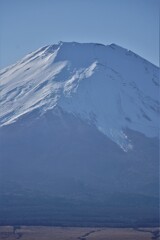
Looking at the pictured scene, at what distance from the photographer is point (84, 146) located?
259ft

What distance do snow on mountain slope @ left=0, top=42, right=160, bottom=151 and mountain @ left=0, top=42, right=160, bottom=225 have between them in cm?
15

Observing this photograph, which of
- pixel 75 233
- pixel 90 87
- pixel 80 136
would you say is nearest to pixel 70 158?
pixel 80 136

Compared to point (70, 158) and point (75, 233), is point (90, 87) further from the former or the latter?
point (75, 233)

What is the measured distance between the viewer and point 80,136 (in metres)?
80.4

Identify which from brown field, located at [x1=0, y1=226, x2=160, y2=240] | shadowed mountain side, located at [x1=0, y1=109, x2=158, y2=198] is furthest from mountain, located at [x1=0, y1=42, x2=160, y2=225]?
brown field, located at [x1=0, y1=226, x2=160, y2=240]

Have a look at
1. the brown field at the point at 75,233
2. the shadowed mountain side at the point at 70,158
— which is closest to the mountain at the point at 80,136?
the shadowed mountain side at the point at 70,158

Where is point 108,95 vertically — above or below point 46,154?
above

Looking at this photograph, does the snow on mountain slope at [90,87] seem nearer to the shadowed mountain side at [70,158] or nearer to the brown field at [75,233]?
the shadowed mountain side at [70,158]

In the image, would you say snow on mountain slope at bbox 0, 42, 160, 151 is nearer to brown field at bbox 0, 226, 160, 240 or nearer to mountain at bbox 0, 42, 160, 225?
mountain at bbox 0, 42, 160, 225

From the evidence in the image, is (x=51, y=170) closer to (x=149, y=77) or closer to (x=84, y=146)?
(x=84, y=146)

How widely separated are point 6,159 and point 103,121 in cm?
1487

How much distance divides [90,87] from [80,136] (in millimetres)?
16219

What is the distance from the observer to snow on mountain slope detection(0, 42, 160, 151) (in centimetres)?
8662

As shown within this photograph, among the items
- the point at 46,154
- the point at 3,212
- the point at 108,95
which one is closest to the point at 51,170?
the point at 46,154
